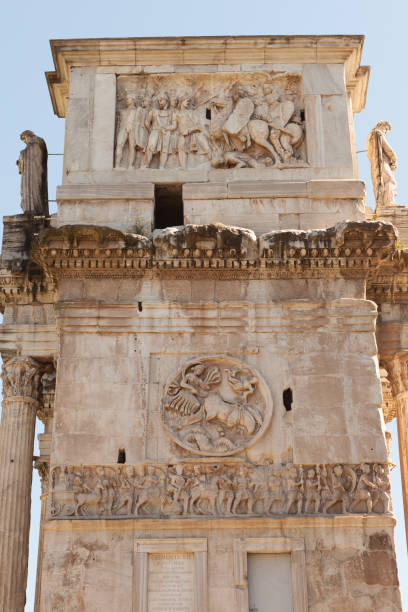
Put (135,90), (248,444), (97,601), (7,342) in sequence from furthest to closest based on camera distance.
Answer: (135,90) → (7,342) → (248,444) → (97,601)

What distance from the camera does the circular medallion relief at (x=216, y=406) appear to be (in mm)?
Result: 17361

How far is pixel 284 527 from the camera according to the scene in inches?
653

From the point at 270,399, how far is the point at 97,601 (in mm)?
4370

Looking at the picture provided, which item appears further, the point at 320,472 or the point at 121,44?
the point at 121,44

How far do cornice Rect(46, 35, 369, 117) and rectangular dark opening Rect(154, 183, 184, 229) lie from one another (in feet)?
9.49

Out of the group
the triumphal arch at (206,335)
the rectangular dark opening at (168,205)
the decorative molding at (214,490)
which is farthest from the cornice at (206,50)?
the decorative molding at (214,490)

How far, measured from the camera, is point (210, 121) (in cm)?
2064

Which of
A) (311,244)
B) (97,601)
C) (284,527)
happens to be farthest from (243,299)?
(97,601)

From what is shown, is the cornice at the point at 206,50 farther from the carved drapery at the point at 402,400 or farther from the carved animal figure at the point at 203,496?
the carved animal figure at the point at 203,496

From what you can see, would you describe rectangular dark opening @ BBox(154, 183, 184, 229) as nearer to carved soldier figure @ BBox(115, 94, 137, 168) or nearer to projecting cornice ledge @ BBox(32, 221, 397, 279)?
carved soldier figure @ BBox(115, 94, 137, 168)

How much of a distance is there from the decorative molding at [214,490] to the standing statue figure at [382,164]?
6.71m

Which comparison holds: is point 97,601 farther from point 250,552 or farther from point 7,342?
point 7,342

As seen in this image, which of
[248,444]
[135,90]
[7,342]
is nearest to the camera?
[248,444]

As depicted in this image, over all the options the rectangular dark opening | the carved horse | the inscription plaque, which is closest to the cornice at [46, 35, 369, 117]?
the rectangular dark opening
